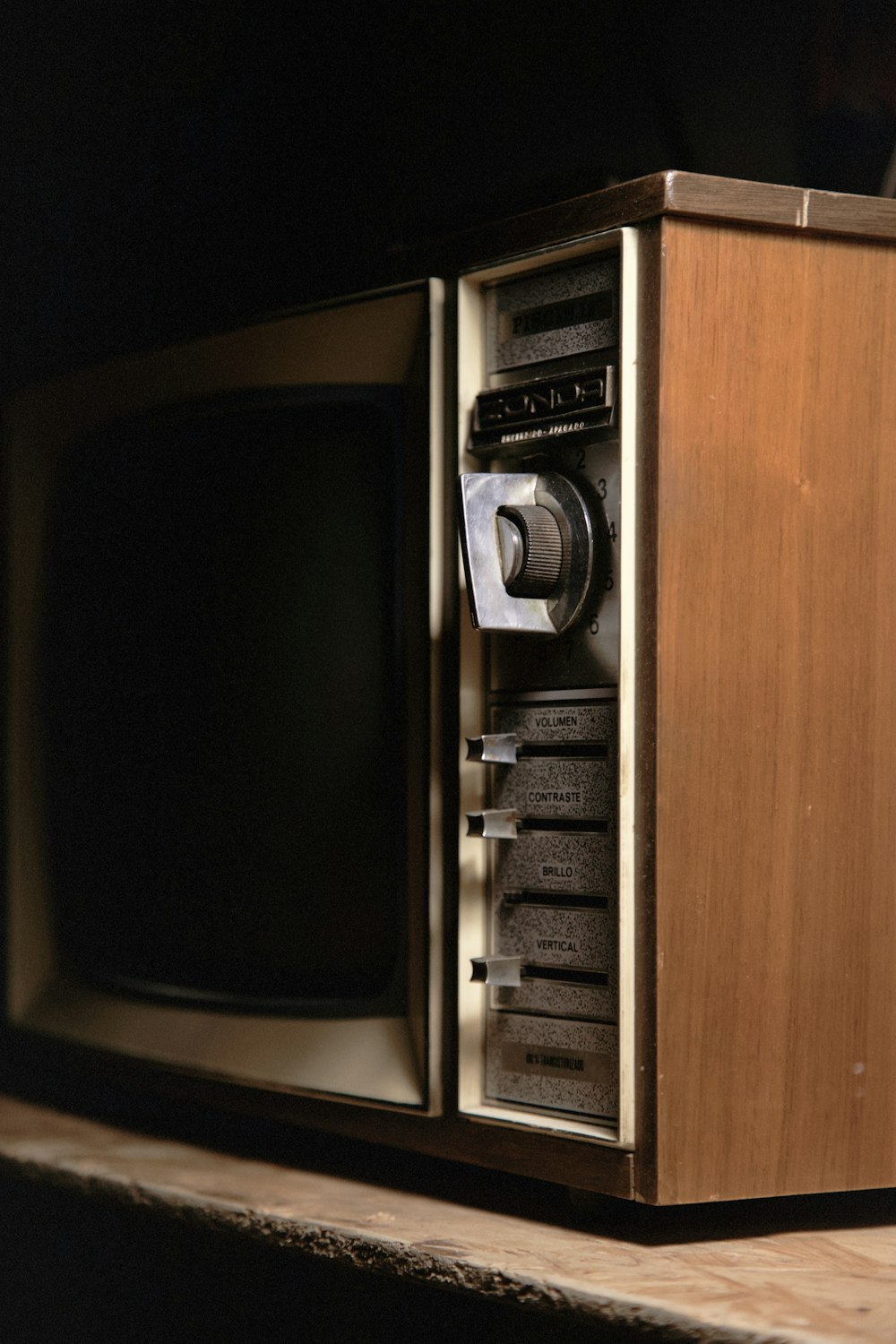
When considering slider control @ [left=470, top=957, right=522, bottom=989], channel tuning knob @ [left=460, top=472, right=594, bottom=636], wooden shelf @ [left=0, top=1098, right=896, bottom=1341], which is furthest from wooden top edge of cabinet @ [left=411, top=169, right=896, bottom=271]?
wooden shelf @ [left=0, top=1098, right=896, bottom=1341]

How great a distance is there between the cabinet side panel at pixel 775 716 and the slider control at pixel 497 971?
92mm

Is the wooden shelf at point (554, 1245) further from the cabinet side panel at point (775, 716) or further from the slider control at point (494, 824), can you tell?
the slider control at point (494, 824)

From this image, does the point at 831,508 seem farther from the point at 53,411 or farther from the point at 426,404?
the point at 53,411

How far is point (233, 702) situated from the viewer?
92 centimetres

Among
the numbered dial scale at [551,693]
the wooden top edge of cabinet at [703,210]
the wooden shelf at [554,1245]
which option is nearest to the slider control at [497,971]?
the numbered dial scale at [551,693]

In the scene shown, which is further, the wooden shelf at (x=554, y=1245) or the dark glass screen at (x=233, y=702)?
the dark glass screen at (x=233, y=702)

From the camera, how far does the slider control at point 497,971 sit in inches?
29.7

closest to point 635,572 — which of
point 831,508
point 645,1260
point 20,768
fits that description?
point 831,508

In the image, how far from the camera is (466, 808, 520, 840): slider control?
2.50ft

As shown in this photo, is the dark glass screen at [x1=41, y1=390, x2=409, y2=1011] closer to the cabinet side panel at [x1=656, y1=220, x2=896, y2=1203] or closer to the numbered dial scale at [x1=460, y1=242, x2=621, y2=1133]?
the numbered dial scale at [x1=460, y1=242, x2=621, y2=1133]

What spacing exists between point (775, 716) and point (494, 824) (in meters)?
0.15

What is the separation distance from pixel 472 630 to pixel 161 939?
34 centimetres

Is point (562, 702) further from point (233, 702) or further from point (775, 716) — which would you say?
point (233, 702)

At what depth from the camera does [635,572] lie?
28.1 inches
